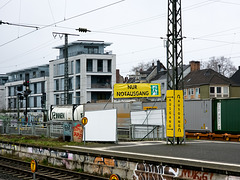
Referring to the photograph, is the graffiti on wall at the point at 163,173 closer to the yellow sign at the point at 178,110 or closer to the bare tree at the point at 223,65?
the yellow sign at the point at 178,110

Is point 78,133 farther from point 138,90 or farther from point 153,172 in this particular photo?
point 138,90

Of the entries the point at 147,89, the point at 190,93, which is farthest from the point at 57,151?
the point at 190,93

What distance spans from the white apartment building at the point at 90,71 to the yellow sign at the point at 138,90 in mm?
32472

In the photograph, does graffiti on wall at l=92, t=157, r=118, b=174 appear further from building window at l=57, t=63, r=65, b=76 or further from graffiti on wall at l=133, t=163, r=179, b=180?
building window at l=57, t=63, r=65, b=76

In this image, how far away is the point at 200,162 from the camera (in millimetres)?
12805

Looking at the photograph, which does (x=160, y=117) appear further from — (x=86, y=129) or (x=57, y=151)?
(x=57, y=151)

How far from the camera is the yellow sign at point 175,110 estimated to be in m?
19.1

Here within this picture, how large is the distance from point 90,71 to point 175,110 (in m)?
54.1

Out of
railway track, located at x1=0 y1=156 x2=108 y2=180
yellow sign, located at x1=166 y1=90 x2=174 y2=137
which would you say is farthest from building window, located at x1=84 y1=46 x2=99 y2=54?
yellow sign, located at x1=166 y1=90 x2=174 y2=137

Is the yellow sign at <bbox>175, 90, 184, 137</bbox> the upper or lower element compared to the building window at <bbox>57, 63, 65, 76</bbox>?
lower

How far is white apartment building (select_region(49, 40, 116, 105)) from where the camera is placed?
71500 mm

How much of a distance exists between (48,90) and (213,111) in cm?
6098

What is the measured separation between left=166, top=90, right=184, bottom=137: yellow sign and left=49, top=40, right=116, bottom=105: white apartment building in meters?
50.0

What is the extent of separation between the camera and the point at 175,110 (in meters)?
19.2
